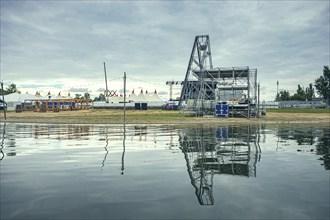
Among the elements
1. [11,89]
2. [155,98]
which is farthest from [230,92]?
[11,89]

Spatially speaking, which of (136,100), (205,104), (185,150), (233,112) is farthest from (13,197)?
(136,100)

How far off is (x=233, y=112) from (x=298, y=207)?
4517 centimetres

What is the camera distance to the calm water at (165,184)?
7004mm

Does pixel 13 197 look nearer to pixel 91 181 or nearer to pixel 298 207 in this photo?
pixel 91 181

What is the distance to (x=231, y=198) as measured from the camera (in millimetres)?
7938

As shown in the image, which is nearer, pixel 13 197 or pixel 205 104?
pixel 13 197

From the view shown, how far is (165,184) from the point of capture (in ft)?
30.9

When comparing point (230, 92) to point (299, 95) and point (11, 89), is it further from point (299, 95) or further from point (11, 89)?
point (11, 89)

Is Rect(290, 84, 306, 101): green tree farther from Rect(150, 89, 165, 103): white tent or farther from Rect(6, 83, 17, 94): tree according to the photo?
Rect(6, 83, 17, 94): tree

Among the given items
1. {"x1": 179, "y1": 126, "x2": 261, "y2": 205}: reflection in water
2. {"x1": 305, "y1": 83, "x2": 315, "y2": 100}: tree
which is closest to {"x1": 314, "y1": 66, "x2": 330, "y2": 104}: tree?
{"x1": 305, "y1": 83, "x2": 315, "y2": 100}: tree

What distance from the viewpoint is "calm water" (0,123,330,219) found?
7004 millimetres

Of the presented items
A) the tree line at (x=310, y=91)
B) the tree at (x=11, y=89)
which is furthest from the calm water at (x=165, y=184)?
the tree at (x=11, y=89)

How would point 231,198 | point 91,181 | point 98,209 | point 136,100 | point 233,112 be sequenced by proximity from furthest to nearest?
1. point 136,100
2. point 233,112
3. point 91,181
4. point 231,198
5. point 98,209

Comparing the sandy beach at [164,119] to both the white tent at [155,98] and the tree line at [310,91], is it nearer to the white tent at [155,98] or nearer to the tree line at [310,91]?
the white tent at [155,98]
